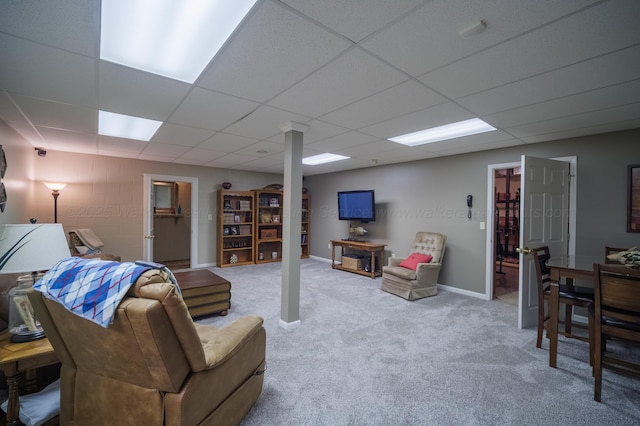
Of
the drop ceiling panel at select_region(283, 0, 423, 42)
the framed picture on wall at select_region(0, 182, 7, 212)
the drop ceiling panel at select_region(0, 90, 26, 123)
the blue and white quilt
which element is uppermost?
the drop ceiling panel at select_region(283, 0, 423, 42)

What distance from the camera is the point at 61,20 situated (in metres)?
1.40

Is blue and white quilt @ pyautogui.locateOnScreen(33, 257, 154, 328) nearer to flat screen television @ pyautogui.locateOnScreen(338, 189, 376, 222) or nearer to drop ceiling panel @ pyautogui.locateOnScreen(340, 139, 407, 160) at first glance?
drop ceiling panel @ pyautogui.locateOnScreen(340, 139, 407, 160)

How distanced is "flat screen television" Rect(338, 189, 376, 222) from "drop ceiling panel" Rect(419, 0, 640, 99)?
3611 mm

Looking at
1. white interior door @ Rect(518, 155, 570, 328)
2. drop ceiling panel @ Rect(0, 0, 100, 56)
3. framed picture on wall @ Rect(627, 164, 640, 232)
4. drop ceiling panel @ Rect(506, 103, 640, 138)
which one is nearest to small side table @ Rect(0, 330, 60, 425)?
drop ceiling panel @ Rect(0, 0, 100, 56)

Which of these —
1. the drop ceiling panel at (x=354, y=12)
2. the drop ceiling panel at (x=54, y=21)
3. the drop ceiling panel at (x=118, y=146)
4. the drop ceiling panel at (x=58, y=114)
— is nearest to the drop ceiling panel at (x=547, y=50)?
the drop ceiling panel at (x=354, y=12)

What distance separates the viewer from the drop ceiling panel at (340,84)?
180 cm

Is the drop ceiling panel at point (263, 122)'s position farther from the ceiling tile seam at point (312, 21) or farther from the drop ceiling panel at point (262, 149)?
the ceiling tile seam at point (312, 21)

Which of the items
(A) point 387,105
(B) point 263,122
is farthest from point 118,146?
(A) point 387,105

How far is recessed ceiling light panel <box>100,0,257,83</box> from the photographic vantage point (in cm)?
134

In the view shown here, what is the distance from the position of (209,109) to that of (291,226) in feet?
4.62

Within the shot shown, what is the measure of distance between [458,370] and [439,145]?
284 cm

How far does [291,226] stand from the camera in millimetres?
3025

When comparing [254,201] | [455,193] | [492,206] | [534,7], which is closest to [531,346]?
[492,206]

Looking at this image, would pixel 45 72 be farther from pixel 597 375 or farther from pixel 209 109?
pixel 597 375
